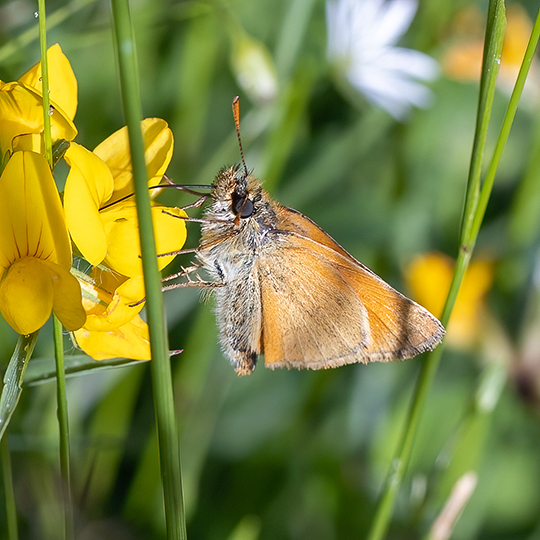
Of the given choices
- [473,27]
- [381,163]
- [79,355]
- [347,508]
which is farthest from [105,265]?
[473,27]

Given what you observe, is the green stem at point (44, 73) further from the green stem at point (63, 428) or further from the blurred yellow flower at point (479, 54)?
the blurred yellow flower at point (479, 54)

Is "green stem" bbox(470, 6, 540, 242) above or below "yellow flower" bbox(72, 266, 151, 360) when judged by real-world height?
above

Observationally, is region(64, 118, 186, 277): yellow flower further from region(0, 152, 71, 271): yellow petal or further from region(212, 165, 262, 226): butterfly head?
region(212, 165, 262, 226): butterfly head

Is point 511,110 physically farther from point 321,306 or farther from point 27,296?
point 321,306

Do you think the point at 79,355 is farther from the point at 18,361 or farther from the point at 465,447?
the point at 465,447

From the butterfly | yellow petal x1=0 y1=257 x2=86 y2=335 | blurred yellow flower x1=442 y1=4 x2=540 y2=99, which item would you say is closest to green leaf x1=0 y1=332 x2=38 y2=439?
yellow petal x1=0 y1=257 x2=86 y2=335

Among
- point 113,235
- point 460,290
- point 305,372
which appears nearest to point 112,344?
point 113,235
